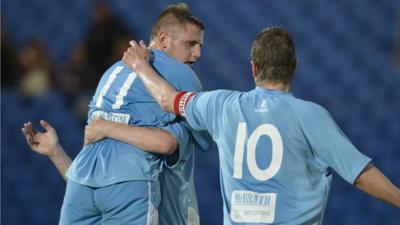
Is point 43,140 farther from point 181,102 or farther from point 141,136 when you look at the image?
point 181,102

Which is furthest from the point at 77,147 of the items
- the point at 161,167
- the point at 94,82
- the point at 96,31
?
the point at 161,167

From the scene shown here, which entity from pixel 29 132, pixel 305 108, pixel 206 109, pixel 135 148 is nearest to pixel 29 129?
pixel 29 132

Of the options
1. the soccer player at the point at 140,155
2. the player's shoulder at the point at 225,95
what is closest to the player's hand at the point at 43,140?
the soccer player at the point at 140,155

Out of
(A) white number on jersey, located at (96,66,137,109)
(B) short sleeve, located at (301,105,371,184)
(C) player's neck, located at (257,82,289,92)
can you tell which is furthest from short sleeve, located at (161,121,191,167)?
(B) short sleeve, located at (301,105,371,184)

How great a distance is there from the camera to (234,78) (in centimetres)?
881

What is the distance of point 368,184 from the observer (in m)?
3.29

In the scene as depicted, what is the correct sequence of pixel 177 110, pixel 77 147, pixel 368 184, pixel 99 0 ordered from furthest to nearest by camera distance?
pixel 99 0 < pixel 77 147 < pixel 177 110 < pixel 368 184

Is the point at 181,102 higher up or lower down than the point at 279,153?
higher up

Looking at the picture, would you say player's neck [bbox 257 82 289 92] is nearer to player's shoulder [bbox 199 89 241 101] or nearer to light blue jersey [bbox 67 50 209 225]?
player's shoulder [bbox 199 89 241 101]

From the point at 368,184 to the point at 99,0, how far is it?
6.62m

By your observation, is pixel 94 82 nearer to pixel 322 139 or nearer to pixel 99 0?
pixel 99 0

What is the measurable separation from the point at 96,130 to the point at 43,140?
617 millimetres

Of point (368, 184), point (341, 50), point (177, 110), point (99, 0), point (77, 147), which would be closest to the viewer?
point (368, 184)

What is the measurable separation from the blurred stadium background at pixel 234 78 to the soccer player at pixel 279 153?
4.49 metres
